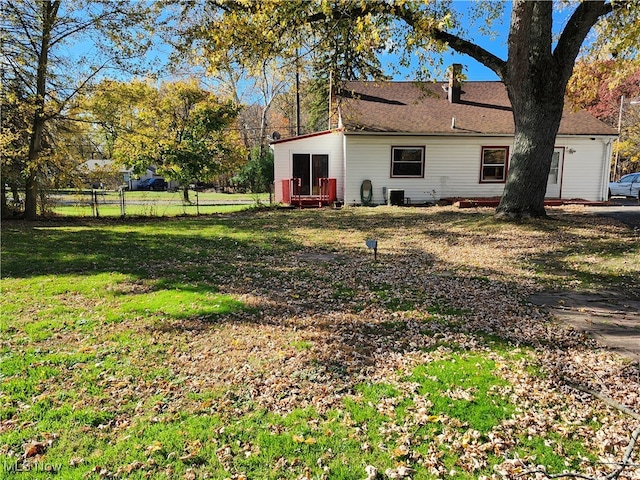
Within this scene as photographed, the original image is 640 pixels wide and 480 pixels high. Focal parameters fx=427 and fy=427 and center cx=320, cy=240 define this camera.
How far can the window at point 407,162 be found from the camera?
17.6 metres

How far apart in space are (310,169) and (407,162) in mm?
4249

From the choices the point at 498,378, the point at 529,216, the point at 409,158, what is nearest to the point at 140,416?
the point at 498,378

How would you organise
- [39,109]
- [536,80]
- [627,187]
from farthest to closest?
[627,187]
[39,109]
[536,80]

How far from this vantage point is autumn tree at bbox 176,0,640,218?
8.55 meters

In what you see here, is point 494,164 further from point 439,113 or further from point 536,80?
point 536,80

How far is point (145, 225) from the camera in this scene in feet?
41.3

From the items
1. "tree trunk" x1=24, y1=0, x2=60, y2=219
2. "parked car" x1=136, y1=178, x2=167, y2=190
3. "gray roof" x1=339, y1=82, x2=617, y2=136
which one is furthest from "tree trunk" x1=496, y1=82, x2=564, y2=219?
"parked car" x1=136, y1=178, x2=167, y2=190

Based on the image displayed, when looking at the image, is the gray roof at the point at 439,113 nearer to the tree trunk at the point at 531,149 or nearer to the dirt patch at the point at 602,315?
the tree trunk at the point at 531,149

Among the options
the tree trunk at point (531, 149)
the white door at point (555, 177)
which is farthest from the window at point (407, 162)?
the tree trunk at point (531, 149)

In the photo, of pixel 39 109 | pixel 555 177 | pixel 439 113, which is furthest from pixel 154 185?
pixel 555 177

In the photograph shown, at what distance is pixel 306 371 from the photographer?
363 cm

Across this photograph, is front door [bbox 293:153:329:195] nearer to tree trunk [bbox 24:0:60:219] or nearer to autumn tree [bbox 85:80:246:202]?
autumn tree [bbox 85:80:246:202]

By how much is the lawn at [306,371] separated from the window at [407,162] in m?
10.5

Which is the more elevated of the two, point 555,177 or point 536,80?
point 536,80
